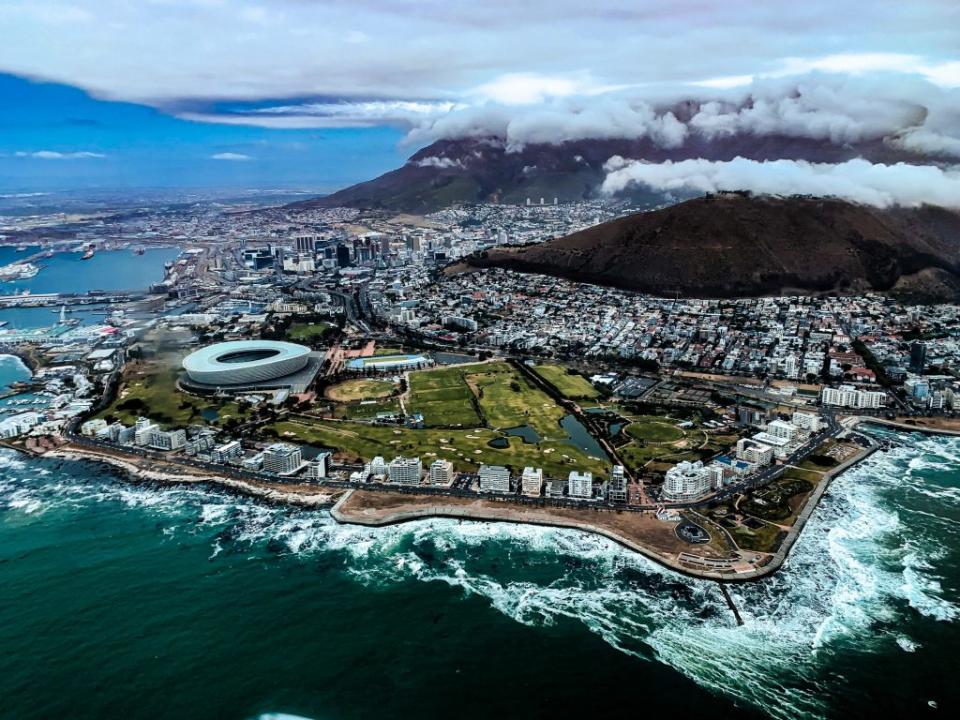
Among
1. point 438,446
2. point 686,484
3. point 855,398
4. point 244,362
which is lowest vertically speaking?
point 438,446

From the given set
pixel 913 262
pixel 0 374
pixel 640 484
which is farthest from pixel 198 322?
pixel 913 262

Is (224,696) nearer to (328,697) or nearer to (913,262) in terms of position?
(328,697)

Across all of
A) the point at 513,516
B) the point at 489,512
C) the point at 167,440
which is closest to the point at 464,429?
the point at 489,512

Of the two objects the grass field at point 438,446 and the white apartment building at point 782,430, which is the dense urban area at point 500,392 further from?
the white apartment building at point 782,430

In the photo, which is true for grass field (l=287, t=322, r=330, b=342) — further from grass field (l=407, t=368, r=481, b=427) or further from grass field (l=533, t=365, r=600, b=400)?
grass field (l=533, t=365, r=600, b=400)

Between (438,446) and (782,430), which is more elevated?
(782,430)

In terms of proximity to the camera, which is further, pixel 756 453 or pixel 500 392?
pixel 500 392

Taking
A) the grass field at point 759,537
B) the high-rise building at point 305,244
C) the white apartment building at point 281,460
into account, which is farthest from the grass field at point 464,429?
the high-rise building at point 305,244

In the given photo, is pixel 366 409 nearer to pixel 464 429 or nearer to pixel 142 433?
pixel 464 429
